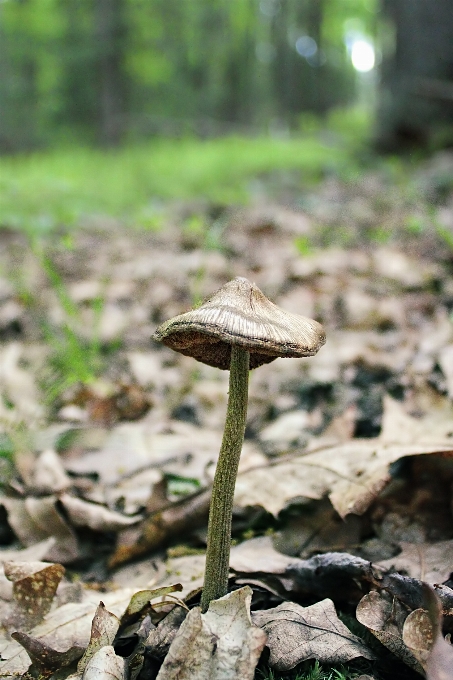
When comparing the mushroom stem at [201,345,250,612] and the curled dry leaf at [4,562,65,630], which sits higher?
the mushroom stem at [201,345,250,612]

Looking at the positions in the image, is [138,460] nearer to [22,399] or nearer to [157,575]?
[157,575]

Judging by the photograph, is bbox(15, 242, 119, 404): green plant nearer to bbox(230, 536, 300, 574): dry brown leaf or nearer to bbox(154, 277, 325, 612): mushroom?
bbox(230, 536, 300, 574): dry brown leaf

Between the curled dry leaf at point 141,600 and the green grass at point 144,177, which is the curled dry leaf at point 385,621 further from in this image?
the green grass at point 144,177

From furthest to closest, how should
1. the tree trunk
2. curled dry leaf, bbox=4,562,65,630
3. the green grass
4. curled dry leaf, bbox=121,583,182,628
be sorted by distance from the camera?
1. the tree trunk
2. the green grass
3. curled dry leaf, bbox=4,562,65,630
4. curled dry leaf, bbox=121,583,182,628

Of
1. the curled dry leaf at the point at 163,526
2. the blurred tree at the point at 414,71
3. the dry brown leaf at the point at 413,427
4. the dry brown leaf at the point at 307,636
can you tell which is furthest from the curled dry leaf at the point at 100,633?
the blurred tree at the point at 414,71

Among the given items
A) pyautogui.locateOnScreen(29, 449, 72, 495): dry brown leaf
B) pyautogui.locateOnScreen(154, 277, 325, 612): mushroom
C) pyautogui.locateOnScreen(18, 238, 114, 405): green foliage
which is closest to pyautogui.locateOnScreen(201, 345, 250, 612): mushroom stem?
pyautogui.locateOnScreen(154, 277, 325, 612): mushroom

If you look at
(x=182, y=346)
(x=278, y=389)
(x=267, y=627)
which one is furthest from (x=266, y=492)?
(x=278, y=389)

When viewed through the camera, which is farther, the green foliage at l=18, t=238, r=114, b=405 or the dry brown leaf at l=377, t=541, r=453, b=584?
the green foliage at l=18, t=238, r=114, b=405
